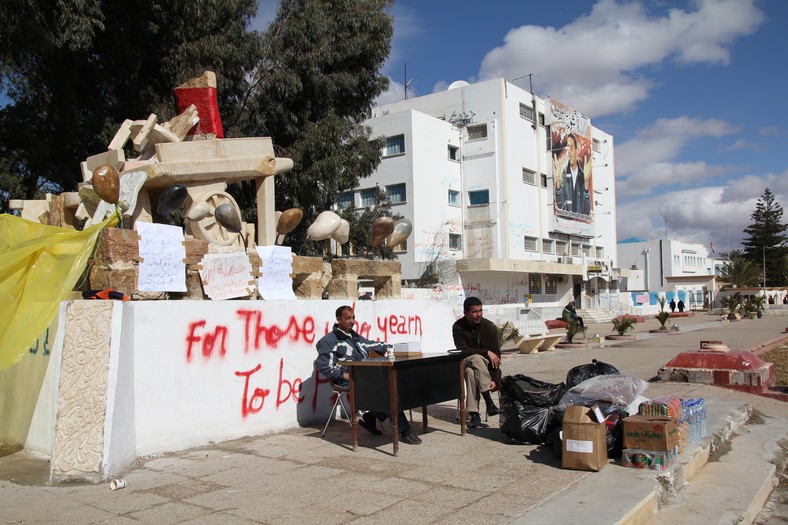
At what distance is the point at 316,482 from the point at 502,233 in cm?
3631

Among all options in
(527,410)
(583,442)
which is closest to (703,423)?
(527,410)

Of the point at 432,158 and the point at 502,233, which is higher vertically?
the point at 432,158

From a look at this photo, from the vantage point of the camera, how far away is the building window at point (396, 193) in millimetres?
37844

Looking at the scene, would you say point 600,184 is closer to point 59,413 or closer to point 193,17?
point 193,17

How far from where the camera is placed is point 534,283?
43938 mm

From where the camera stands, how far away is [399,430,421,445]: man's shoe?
6.67m

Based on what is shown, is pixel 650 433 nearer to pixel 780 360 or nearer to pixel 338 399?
pixel 338 399

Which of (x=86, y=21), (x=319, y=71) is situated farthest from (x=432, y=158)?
(x=86, y=21)

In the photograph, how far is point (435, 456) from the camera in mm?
6172

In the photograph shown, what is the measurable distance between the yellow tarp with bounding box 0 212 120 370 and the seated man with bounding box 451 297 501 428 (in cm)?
398

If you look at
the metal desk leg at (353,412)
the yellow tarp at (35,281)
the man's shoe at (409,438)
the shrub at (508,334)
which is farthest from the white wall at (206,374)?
the shrub at (508,334)

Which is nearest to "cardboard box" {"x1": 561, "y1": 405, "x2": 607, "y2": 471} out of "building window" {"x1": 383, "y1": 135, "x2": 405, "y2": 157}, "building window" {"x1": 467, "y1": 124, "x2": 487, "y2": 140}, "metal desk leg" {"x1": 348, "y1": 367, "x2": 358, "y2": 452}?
"metal desk leg" {"x1": 348, "y1": 367, "x2": 358, "y2": 452}

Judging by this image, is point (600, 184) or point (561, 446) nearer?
point (561, 446)

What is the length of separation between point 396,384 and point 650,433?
225cm
